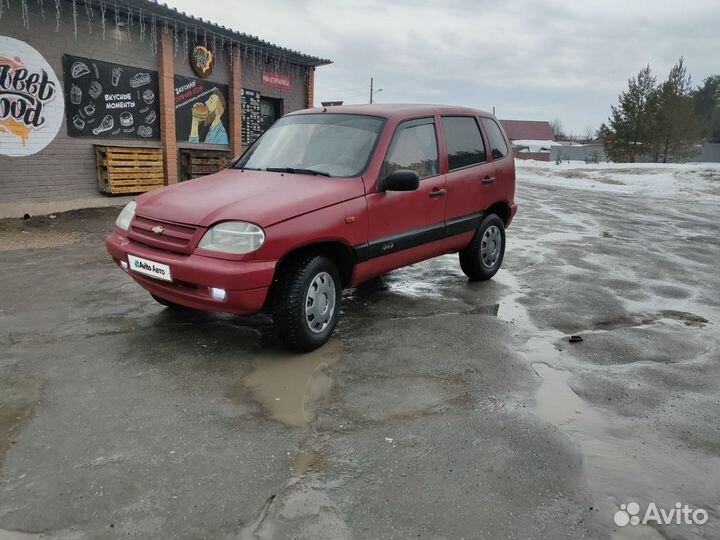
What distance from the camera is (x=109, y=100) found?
10.4 m

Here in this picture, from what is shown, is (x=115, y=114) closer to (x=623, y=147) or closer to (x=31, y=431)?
(x=31, y=431)

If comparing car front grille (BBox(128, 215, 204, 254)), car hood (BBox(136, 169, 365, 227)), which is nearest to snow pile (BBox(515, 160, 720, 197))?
car hood (BBox(136, 169, 365, 227))

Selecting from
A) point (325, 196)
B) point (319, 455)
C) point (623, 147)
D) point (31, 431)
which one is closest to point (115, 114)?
point (325, 196)

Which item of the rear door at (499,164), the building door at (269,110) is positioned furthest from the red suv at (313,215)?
the building door at (269,110)

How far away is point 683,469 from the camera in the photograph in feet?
8.94

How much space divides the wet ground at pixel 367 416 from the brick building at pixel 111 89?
458 cm

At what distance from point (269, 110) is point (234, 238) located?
11.7m

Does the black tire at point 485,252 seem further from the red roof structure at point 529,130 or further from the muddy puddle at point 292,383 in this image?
the red roof structure at point 529,130

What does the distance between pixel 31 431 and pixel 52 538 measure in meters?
0.96

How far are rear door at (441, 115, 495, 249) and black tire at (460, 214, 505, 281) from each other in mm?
174

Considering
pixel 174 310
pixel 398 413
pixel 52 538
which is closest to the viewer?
pixel 52 538

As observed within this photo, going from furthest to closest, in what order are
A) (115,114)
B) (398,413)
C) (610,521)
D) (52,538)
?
(115,114) → (398,413) → (610,521) → (52,538)

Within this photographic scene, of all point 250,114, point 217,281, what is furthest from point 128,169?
point 217,281

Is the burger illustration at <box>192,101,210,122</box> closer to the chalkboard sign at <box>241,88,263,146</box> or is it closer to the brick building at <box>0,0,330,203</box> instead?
the brick building at <box>0,0,330,203</box>
